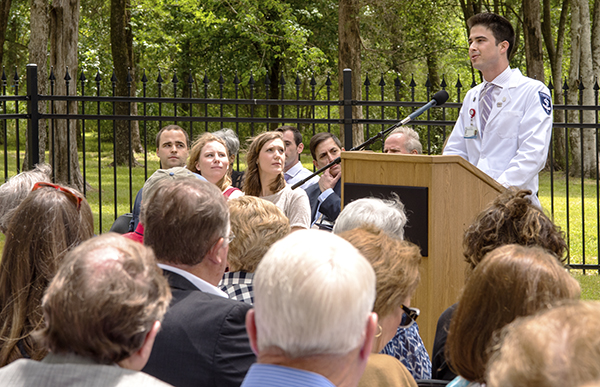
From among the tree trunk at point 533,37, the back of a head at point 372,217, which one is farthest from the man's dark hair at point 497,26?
the tree trunk at point 533,37

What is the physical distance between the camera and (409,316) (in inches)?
92.8

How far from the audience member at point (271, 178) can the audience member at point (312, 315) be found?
337cm

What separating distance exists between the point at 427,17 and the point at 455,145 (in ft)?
53.3

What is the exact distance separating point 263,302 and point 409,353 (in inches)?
44.5

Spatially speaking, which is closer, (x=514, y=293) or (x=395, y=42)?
(x=514, y=293)

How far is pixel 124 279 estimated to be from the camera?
1.54 metres

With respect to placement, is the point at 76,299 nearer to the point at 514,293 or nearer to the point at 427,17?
the point at 514,293

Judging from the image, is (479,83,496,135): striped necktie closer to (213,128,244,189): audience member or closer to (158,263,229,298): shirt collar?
(213,128,244,189): audience member

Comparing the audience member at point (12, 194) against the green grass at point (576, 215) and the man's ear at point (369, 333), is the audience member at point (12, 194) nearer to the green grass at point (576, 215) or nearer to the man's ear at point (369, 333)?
the man's ear at point (369, 333)

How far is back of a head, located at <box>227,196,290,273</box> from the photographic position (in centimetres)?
265

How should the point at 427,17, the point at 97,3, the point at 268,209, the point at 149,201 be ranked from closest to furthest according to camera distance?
the point at 149,201, the point at 268,209, the point at 427,17, the point at 97,3

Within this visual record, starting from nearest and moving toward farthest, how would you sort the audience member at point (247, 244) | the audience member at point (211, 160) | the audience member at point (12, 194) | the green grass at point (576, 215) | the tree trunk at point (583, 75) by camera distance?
the audience member at point (247, 244)
the audience member at point (12, 194)
the audience member at point (211, 160)
the green grass at point (576, 215)
the tree trunk at point (583, 75)

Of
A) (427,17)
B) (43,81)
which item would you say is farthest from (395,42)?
(43,81)

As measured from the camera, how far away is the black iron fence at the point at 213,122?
6.73m
